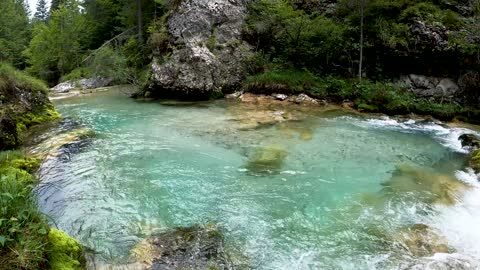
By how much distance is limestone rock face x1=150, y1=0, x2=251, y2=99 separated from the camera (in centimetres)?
1809

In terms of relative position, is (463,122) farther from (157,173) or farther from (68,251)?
(68,251)

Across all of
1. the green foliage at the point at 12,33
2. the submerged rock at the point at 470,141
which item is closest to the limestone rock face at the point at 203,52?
the submerged rock at the point at 470,141

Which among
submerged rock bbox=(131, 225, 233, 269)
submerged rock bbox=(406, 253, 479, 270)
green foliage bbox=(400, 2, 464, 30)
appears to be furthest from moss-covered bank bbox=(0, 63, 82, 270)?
green foliage bbox=(400, 2, 464, 30)

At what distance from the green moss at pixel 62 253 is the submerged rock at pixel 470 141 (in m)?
10.9

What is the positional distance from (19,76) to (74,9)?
28793 millimetres

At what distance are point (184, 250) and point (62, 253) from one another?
5.26 ft

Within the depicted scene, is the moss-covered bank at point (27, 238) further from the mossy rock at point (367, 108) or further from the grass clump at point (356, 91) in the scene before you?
the grass clump at point (356, 91)

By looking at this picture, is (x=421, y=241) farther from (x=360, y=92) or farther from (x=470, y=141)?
(x=360, y=92)

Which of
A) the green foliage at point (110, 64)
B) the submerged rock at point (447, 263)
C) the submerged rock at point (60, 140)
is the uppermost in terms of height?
the green foliage at point (110, 64)

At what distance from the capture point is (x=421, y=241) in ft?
19.0

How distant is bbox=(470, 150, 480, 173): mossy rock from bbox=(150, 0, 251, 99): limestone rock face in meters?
→ 11.6

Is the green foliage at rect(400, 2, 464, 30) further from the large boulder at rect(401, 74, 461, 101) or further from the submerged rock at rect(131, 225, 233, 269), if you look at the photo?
the submerged rock at rect(131, 225, 233, 269)

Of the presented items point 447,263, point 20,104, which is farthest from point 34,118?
point 447,263

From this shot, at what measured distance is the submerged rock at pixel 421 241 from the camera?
5555 mm
